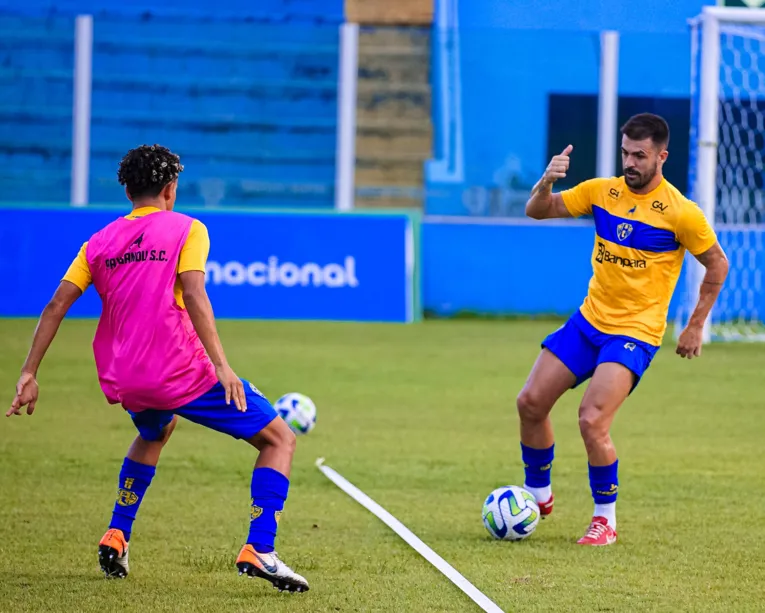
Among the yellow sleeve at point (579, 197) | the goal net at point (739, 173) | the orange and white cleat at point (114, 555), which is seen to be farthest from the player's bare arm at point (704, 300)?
the goal net at point (739, 173)

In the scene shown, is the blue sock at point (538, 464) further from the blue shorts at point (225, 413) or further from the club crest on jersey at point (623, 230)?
the blue shorts at point (225, 413)

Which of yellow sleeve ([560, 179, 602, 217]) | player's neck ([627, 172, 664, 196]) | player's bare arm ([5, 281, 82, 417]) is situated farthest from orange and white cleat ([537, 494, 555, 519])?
player's bare arm ([5, 281, 82, 417])

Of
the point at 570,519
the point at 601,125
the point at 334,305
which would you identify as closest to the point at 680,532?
the point at 570,519

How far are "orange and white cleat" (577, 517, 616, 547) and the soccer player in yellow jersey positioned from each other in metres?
0.01

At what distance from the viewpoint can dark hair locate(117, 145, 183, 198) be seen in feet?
16.5

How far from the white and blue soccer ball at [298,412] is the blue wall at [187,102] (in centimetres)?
1062

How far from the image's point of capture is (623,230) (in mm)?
6340

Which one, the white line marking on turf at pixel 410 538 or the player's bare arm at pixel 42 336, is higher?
the player's bare arm at pixel 42 336

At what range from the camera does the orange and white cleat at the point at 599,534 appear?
5.97 meters

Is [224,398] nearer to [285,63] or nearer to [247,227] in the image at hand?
[247,227]

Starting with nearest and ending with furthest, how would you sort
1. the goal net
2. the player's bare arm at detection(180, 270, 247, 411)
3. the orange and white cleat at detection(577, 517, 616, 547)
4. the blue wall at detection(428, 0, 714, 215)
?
the player's bare arm at detection(180, 270, 247, 411) → the orange and white cleat at detection(577, 517, 616, 547) → the goal net → the blue wall at detection(428, 0, 714, 215)

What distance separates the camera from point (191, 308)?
4840 mm

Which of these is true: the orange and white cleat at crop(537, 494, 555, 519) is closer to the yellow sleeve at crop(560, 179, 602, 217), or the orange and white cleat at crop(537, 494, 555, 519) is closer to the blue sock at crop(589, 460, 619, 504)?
the blue sock at crop(589, 460, 619, 504)

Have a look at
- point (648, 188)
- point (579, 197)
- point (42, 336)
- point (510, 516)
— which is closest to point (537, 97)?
point (579, 197)
